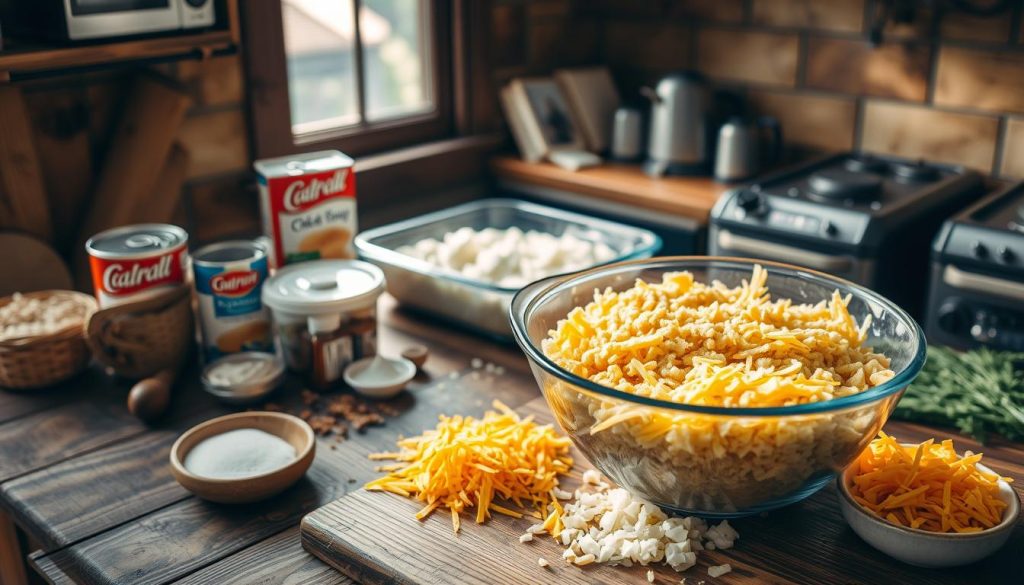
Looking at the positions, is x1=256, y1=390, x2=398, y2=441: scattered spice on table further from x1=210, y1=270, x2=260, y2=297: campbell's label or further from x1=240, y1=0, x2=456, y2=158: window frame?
x1=240, y1=0, x2=456, y2=158: window frame

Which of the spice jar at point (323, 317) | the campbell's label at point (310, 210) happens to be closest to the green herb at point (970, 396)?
the spice jar at point (323, 317)

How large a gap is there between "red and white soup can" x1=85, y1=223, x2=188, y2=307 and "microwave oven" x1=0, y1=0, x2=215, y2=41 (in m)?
0.39

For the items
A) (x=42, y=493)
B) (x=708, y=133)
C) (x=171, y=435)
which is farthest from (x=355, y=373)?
(x=708, y=133)

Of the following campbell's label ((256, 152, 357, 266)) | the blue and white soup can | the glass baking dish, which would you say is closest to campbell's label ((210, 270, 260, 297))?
the blue and white soup can

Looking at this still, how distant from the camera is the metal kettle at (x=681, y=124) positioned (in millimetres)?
2709

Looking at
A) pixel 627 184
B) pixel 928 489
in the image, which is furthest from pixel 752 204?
pixel 928 489

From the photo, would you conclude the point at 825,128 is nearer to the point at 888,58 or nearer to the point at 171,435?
the point at 888,58

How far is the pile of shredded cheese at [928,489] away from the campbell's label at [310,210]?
0.99 m

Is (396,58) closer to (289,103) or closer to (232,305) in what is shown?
(289,103)

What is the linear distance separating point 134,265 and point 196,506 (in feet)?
1.50

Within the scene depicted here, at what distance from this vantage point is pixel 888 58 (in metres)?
2.66

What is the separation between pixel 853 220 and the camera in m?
2.21

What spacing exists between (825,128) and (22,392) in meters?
2.27

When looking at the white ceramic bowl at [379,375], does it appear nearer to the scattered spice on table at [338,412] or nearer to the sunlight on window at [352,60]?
the scattered spice on table at [338,412]
